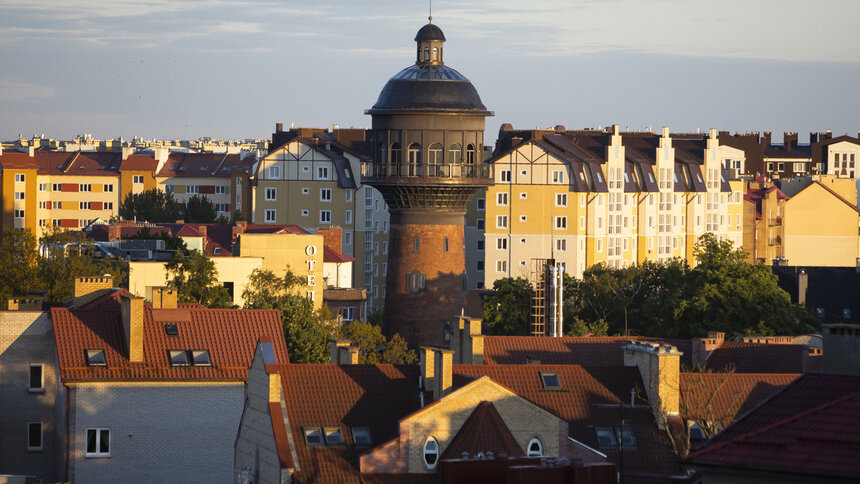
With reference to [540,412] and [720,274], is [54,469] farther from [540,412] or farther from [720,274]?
[720,274]

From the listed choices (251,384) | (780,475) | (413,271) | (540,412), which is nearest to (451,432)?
(540,412)

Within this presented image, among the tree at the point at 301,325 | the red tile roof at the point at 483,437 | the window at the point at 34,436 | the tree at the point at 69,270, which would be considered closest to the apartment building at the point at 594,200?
the tree at the point at 301,325

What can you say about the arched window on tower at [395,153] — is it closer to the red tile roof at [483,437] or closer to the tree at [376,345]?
the tree at [376,345]

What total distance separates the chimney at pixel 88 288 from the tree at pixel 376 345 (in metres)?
11.1

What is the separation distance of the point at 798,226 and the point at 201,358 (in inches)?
4661

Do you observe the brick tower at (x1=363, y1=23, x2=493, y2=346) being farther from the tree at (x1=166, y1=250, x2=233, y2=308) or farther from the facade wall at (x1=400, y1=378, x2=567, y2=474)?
the facade wall at (x1=400, y1=378, x2=567, y2=474)

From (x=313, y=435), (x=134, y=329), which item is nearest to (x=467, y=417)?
(x=313, y=435)

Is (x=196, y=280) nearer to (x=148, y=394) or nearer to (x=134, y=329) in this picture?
(x=134, y=329)

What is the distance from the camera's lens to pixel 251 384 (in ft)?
159

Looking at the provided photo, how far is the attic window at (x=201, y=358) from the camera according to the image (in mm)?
55250

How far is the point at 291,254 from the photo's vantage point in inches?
4429

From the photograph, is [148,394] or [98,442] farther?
[148,394]

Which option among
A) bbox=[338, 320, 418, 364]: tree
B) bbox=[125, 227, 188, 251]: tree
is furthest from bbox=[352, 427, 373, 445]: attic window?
bbox=[125, 227, 188, 251]: tree

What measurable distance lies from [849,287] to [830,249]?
199 ft
